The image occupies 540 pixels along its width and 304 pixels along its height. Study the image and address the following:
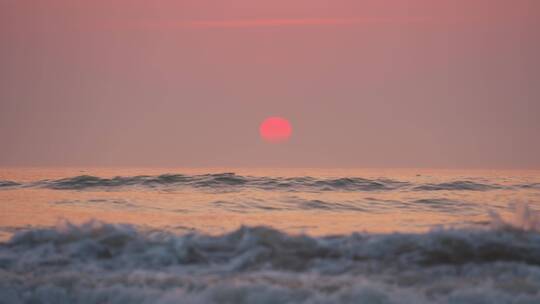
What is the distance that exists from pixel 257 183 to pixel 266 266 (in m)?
17.9

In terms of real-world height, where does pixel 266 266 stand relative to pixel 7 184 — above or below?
below

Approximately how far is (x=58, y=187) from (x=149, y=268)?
733 inches

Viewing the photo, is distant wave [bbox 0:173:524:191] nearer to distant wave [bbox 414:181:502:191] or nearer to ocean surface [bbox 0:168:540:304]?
distant wave [bbox 414:181:502:191]

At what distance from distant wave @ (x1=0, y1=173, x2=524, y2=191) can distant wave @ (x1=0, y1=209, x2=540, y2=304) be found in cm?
1439

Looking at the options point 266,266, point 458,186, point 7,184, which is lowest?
point 266,266

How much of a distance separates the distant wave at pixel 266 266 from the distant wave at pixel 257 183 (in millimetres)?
14388

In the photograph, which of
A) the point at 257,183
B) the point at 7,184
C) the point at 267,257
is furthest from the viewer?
the point at 7,184

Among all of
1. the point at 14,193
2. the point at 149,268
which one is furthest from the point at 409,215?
the point at 14,193

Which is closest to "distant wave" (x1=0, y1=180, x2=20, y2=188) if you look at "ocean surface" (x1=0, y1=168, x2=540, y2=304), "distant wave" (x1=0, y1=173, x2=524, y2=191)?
"distant wave" (x1=0, y1=173, x2=524, y2=191)

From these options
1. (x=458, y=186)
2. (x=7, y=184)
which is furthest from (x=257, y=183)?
(x=7, y=184)

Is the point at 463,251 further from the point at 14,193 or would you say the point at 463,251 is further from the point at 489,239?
the point at 14,193

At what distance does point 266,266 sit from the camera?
10047mm

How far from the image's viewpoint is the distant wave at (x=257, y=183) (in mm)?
26859

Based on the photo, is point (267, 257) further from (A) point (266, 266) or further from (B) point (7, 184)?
(B) point (7, 184)
